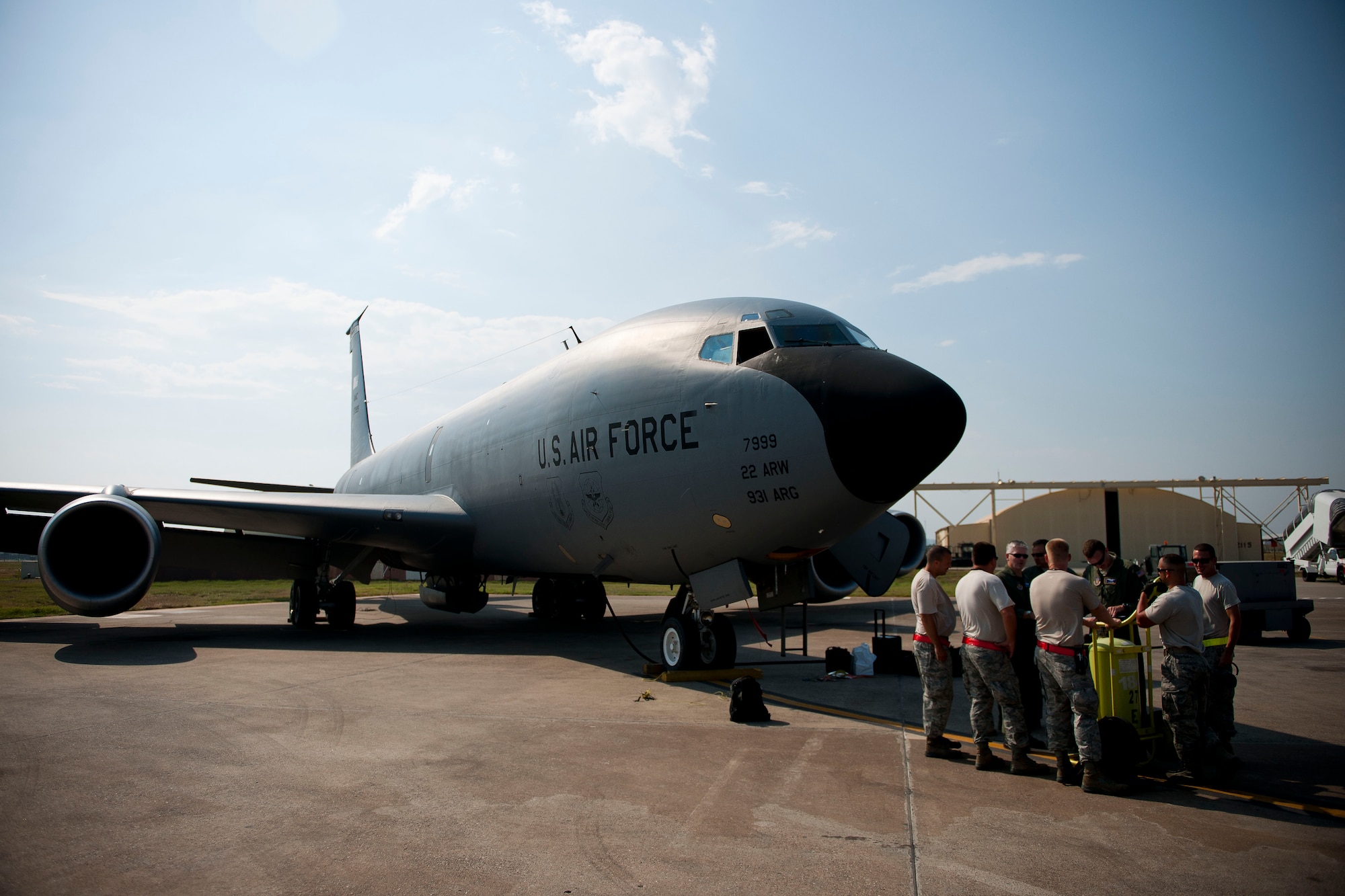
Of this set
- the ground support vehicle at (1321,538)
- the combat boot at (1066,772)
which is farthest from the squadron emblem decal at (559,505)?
the ground support vehicle at (1321,538)

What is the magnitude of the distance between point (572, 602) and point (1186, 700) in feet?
43.7

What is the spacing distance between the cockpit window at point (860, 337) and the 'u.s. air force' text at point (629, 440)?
201 centimetres

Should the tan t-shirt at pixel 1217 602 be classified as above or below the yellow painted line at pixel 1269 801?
above

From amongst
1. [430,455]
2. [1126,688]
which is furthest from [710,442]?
[430,455]

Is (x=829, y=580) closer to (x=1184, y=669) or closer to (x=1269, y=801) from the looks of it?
(x=1184, y=669)

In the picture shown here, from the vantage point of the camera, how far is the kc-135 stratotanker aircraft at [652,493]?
24.9 ft

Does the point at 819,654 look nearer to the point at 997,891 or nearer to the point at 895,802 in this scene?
→ the point at 895,802

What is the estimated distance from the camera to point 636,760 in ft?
18.2

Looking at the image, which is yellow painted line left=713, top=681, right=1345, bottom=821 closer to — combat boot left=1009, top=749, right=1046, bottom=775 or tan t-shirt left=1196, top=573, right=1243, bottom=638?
combat boot left=1009, top=749, right=1046, bottom=775

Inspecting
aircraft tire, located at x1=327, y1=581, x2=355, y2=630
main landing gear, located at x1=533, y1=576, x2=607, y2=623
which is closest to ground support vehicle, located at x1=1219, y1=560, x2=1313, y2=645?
main landing gear, located at x1=533, y1=576, x2=607, y2=623

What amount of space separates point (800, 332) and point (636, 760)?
486 cm

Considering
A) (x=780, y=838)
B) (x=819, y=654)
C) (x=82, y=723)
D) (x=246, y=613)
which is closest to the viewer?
(x=780, y=838)

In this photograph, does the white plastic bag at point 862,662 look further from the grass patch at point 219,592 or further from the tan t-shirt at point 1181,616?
the grass patch at point 219,592

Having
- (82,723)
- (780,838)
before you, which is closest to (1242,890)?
(780,838)
